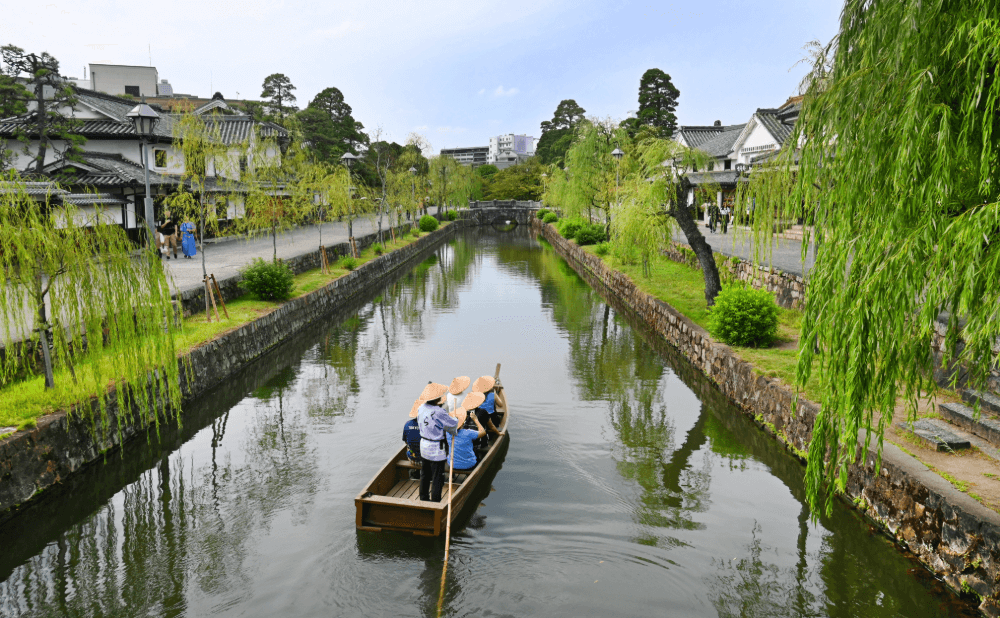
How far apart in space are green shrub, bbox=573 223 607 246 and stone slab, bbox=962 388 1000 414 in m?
27.2

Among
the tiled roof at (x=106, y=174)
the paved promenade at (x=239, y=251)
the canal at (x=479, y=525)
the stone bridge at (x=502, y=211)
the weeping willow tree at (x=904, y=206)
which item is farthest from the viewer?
the stone bridge at (x=502, y=211)

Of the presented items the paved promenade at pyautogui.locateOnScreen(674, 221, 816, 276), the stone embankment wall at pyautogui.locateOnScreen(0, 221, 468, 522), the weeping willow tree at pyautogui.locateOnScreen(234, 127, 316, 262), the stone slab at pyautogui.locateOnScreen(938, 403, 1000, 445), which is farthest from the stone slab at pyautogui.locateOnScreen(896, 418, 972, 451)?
the weeping willow tree at pyautogui.locateOnScreen(234, 127, 316, 262)

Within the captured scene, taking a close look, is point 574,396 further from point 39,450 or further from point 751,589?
point 39,450

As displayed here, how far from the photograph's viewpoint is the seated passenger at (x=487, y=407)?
396 inches

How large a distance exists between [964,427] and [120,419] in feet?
40.0

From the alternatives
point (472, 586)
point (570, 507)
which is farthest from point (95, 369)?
point (570, 507)

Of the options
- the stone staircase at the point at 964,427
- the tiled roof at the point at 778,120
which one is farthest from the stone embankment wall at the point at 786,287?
the tiled roof at the point at 778,120

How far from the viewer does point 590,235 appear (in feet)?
120

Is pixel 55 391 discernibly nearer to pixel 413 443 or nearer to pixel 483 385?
pixel 413 443

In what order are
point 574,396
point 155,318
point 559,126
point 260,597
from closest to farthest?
point 260,597 < point 155,318 < point 574,396 < point 559,126

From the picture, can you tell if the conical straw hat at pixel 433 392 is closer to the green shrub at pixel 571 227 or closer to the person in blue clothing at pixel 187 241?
the person in blue clothing at pixel 187 241

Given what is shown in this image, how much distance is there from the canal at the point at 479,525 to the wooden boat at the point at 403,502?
223 mm

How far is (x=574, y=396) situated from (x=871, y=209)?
337 inches

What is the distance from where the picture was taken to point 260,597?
22.3 ft
